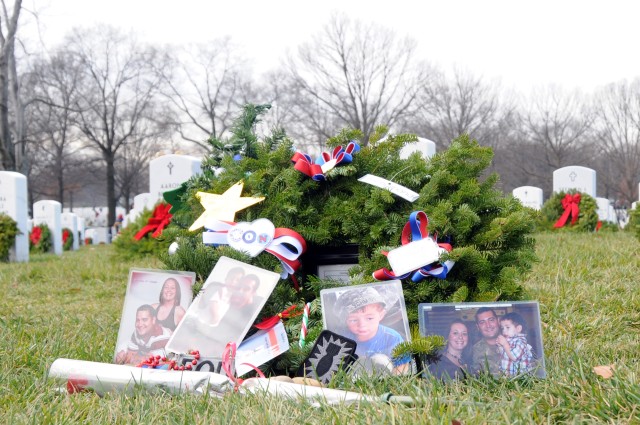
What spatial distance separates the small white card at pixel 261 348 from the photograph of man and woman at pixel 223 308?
0.05 metres

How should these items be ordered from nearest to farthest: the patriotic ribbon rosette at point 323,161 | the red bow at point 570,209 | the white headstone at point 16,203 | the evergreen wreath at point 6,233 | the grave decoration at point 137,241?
1. the patriotic ribbon rosette at point 323,161
2. the grave decoration at point 137,241
3. the red bow at point 570,209
4. the evergreen wreath at point 6,233
5. the white headstone at point 16,203

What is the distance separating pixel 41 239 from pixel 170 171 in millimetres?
8700

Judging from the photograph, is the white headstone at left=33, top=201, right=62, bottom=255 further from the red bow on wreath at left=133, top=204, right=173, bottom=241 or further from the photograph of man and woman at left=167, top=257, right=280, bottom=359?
the photograph of man and woman at left=167, top=257, right=280, bottom=359

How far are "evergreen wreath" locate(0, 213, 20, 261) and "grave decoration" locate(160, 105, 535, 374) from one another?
9.94 meters

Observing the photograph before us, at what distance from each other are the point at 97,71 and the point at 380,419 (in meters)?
36.7

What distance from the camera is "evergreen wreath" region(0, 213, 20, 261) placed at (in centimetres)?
1180

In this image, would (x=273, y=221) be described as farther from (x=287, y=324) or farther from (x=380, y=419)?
(x=380, y=419)

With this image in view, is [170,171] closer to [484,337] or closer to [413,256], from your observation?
[413,256]

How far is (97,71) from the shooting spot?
3500 centimetres

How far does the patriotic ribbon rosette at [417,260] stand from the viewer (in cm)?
260

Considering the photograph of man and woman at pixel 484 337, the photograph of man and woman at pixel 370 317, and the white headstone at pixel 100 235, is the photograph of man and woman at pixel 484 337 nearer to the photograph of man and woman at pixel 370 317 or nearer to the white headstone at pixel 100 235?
the photograph of man and woman at pixel 370 317

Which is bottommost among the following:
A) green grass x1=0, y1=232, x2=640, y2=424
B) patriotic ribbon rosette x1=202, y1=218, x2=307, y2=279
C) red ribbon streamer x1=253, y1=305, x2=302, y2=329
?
green grass x1=0, y1=232, x2=640, y2=424

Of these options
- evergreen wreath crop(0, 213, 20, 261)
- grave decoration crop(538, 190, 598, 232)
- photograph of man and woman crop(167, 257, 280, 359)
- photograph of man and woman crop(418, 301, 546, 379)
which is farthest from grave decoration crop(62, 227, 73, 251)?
photograph of man and woman crop(418, 301, 546, 379)

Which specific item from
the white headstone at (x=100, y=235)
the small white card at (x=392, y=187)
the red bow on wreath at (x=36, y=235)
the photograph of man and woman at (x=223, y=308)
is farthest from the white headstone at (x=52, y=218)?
the small white card at (x=392, y=187)
